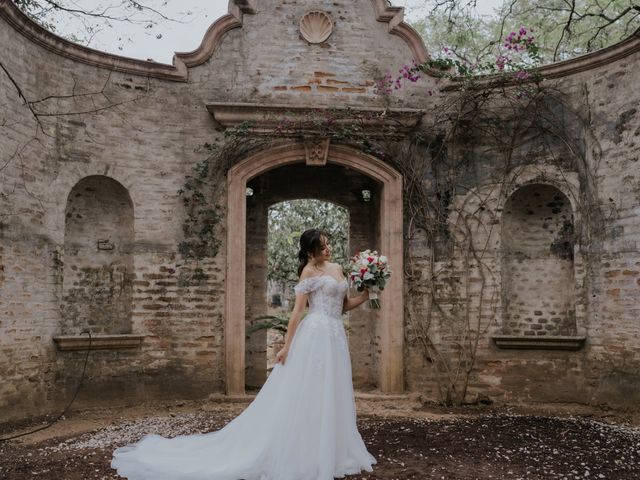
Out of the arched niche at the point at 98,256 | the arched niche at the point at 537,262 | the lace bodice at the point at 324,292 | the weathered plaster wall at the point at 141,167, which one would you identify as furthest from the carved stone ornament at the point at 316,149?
the lace bodice at the point at 324,292

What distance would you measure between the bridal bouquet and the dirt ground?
56.2 inches

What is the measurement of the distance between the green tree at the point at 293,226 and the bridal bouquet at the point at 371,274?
428 inches

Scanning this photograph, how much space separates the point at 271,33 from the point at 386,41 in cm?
156

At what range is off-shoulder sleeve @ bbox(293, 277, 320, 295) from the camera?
4.93 metres

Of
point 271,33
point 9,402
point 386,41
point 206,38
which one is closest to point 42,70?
point 206,38

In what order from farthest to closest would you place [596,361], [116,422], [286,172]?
[286,172]
[596,361]
[116,422]

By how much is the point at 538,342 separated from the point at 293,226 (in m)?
9.92

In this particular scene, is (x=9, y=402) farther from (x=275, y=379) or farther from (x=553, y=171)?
(x=553, y=171)

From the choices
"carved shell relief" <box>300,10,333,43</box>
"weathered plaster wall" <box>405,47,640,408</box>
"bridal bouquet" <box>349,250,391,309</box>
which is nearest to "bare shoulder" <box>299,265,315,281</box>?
"bridal bouquet" <box>349,250,391,309</box>

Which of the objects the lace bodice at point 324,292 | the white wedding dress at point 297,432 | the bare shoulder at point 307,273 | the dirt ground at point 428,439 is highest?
the bare shoulder at point 307,273

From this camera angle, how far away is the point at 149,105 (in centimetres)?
801

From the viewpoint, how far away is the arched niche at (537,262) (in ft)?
27.0

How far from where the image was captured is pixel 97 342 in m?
7.50

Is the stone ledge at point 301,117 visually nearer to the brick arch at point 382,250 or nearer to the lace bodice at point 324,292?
the brick arch at point 382,250
